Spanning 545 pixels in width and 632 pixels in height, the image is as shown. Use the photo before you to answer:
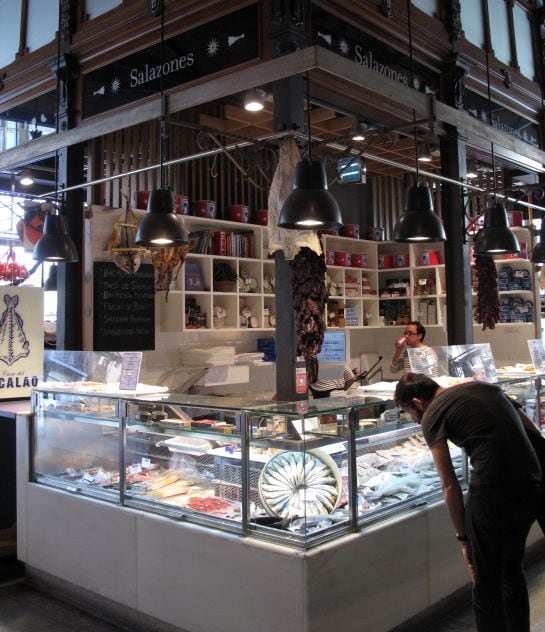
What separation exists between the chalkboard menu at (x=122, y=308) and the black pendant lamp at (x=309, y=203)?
3.26 m

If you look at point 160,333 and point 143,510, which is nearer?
point 143,510

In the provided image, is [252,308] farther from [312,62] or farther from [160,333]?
[312,62]

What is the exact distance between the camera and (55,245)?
4980 millimetres

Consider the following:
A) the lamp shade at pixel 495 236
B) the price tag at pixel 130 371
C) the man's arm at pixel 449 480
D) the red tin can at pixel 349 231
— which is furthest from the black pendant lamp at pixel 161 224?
the red tin can at pixel 349 231

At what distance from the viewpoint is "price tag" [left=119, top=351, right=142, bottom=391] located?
13.3 feet

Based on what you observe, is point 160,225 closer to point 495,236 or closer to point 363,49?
point 363,49

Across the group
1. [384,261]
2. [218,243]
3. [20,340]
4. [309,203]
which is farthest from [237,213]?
[309,203]

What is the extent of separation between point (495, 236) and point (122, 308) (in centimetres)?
353

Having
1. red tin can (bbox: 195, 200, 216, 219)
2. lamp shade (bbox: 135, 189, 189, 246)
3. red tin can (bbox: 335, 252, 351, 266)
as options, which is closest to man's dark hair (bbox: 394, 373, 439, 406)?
lamp shade (bbox: 135, 189, 189, 246)

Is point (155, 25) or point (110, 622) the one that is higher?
point (155, 25)

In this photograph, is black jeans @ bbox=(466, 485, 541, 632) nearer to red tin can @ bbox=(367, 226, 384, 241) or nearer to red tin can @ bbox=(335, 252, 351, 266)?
red tin can @ bbox=(335, 252, 351, 266)

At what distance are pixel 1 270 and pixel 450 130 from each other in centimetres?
568

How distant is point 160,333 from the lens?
23.0 feet

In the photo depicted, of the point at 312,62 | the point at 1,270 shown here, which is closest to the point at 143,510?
the point at 312,62
